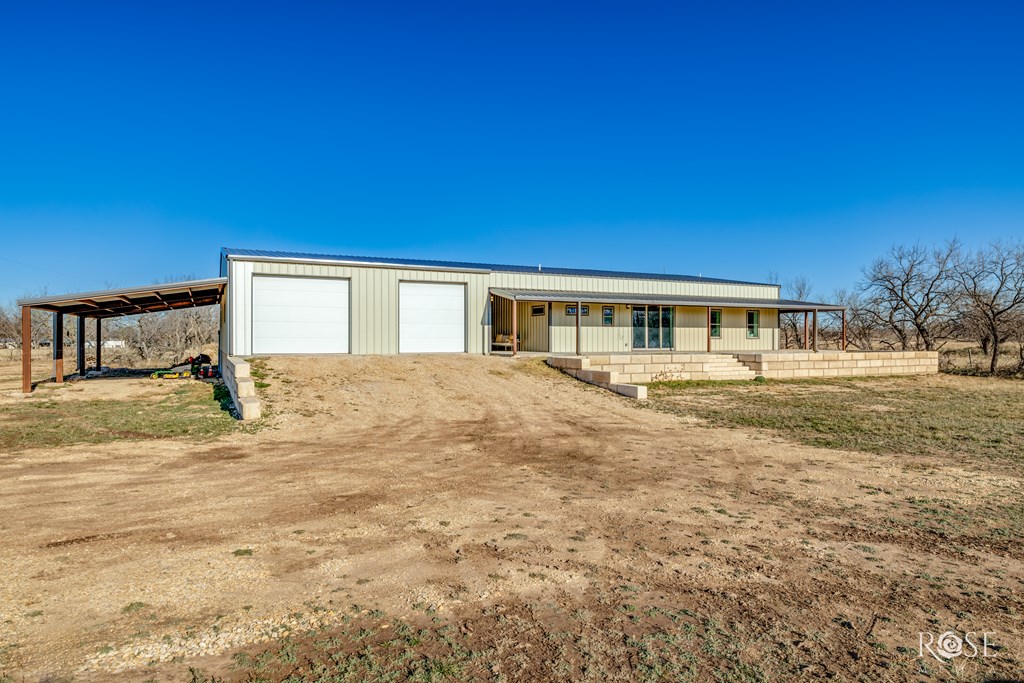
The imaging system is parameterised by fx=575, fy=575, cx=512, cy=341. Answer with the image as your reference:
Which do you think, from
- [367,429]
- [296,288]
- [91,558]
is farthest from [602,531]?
[296,288]

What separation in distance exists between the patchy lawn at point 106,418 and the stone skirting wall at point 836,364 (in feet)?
54.6

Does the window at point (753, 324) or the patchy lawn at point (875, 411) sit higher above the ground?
the window at point (753, 324)

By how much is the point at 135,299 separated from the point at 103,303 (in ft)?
2.87

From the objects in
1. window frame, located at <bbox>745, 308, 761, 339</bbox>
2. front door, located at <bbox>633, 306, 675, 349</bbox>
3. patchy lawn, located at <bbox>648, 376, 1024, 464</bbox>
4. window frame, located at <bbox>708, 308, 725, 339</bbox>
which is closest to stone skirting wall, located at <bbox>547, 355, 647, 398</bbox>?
patchy lawn, located at <bbox>648, 376, 1024, 464</bbox>

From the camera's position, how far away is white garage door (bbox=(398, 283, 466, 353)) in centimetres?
1964

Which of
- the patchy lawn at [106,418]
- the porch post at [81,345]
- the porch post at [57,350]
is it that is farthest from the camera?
the porch post at [81,345]

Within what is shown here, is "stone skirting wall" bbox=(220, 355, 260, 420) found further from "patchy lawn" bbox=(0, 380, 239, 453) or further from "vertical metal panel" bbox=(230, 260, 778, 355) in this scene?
"vertical metal panel" bbox=(230, 260, 778, 355)

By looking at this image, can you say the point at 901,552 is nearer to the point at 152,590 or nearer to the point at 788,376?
the point at 152,590

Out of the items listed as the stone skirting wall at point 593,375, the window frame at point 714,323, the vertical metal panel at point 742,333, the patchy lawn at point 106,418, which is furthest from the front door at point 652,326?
the patchy lawn at point 106,418

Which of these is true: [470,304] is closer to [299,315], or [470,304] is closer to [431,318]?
[431,318]

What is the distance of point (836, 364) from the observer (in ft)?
68.9

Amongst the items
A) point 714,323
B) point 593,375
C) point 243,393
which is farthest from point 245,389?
point 714,323

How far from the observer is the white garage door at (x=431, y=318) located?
1964cm

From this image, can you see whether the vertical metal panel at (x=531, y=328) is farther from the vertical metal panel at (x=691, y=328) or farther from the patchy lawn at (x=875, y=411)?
the vertical metal panel at (x=691, y=328)
